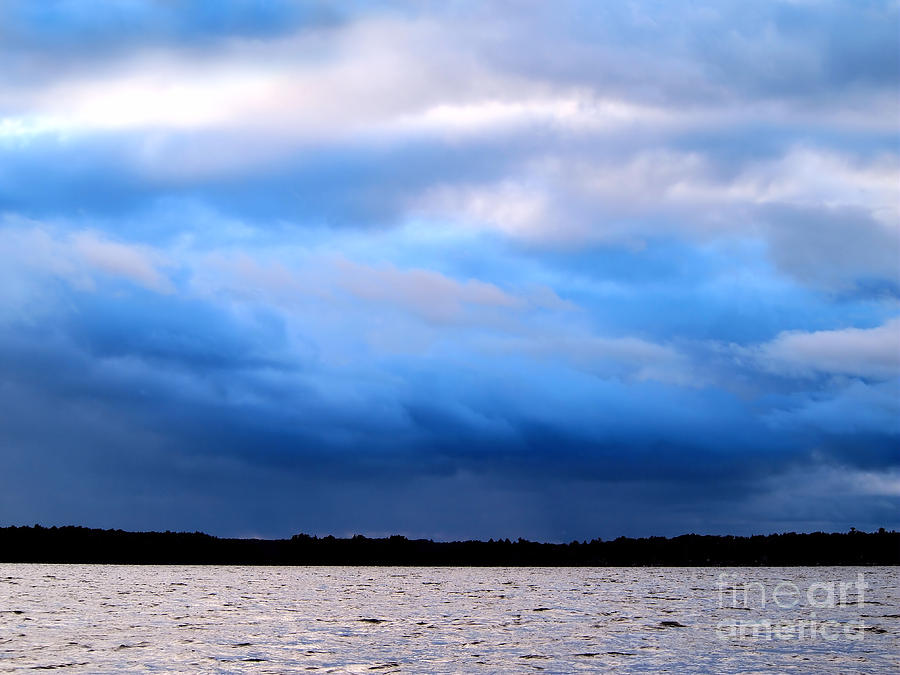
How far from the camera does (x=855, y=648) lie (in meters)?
54.2

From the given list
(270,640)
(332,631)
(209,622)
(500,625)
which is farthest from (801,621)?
(209,622)

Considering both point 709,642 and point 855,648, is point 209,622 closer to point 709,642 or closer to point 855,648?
point 709,642

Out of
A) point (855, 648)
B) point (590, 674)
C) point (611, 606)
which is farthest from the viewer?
point (611, 606)

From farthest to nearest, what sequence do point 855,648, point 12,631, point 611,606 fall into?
point 611,606 → point 12,631 → point 855,648

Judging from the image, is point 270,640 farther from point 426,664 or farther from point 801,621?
point 801,621

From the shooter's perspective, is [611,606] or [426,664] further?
[611,606]

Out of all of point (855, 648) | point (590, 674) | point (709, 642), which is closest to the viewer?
point (590, 674)

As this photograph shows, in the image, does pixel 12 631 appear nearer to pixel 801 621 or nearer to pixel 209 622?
pixel 209 622

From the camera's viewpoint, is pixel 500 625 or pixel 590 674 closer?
pixel 590 674

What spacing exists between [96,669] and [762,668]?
32.3 metres

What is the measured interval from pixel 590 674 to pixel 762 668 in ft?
28.5

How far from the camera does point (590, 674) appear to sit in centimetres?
4425

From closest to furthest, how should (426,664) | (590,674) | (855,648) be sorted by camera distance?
(590,674)
(426,664)
(855,648)

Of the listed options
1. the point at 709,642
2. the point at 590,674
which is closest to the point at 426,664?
the point at 590,674
